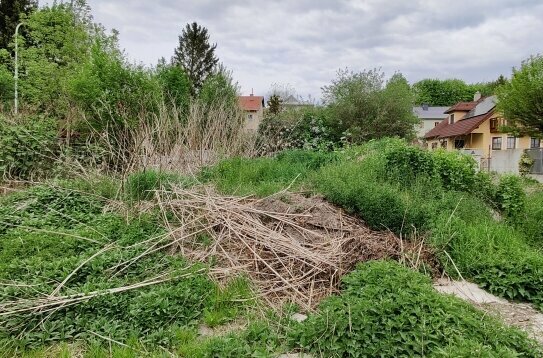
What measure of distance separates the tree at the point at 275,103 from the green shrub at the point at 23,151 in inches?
409

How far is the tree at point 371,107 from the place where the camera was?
1661cm

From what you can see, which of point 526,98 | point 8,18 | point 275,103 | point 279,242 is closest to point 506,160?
point 526,98

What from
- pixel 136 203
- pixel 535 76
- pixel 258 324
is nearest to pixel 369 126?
pixel 535 76

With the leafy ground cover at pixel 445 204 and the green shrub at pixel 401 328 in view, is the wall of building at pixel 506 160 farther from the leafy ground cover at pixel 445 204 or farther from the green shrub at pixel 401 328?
the green shrub at pixel 401 328

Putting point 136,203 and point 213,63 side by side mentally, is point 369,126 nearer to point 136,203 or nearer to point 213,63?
point 136,203

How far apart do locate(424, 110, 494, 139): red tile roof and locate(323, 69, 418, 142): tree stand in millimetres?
12311

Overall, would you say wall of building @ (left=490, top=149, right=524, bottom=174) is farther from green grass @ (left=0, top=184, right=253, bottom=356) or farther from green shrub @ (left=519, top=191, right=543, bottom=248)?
green grass @ (left=0, top=184, right=253, bottom=356)

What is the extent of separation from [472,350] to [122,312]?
2.18 metres

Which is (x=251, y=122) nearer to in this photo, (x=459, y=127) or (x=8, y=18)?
(x=8, y=18)

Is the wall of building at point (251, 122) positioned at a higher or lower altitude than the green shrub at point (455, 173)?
higher

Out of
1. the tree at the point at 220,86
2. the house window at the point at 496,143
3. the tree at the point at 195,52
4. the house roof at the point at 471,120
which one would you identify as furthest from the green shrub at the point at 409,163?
the house window at the point at 496,143

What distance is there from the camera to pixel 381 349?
7.14ft

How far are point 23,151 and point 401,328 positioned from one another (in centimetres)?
607

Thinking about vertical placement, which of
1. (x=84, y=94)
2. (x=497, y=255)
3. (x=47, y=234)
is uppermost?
(x=84, y=94)
